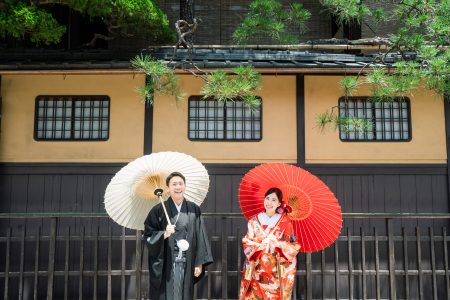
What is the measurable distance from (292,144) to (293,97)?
35.3 inches

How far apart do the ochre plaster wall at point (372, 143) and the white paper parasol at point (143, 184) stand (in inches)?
156

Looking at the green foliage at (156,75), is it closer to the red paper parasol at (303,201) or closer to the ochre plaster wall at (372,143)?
the red paper parasol at (303,201)

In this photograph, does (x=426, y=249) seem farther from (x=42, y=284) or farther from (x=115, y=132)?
(x=42, y=284)

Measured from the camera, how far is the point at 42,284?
8.56 meters

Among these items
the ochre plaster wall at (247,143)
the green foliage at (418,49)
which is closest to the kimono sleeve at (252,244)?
the green foliage at (418,49)

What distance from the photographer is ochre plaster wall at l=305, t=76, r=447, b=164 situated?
8898 millimetres

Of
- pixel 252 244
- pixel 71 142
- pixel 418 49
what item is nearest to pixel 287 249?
pixel 252 244

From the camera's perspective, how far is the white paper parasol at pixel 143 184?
5.16 m

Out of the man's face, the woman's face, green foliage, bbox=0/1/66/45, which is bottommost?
the woman's face

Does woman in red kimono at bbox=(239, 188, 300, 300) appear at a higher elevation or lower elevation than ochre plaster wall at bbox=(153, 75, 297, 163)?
lower

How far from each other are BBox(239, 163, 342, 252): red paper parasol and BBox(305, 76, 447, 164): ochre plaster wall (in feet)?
12.0

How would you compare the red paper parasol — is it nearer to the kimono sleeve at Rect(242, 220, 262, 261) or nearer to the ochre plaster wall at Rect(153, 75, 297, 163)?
the kimono sleeve at Rect(242, 220, 262, 261)

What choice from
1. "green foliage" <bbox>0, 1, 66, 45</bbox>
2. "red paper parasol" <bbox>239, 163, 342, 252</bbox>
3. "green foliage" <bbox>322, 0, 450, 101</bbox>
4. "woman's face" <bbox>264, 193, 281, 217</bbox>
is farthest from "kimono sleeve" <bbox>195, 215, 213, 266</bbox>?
"green foliage" <bbox>0, 1, 66, 45</bbox>

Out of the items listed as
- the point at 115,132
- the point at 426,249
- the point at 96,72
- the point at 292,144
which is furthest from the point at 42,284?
the point at 426,249
